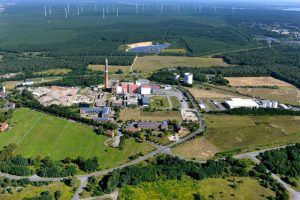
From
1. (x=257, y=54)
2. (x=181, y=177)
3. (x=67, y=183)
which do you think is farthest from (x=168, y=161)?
(x=257, y=54)

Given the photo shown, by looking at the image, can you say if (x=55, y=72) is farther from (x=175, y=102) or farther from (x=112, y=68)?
(x=175, y=102)

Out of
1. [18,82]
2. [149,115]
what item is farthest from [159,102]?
[18,82]

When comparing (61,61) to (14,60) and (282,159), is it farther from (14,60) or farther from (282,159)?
(282,159)

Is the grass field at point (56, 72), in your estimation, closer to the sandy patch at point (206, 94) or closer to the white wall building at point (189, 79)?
the white wall building at point (189, 79)

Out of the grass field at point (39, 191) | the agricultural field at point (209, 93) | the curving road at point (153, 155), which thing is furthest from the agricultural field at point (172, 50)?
the grass field at point (39, 191)

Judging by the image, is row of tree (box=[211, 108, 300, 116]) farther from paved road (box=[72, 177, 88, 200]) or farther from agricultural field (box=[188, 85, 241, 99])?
paved road (box=[72, 177, 88, 200])

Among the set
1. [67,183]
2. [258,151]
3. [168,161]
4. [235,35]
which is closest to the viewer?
[67,183]
